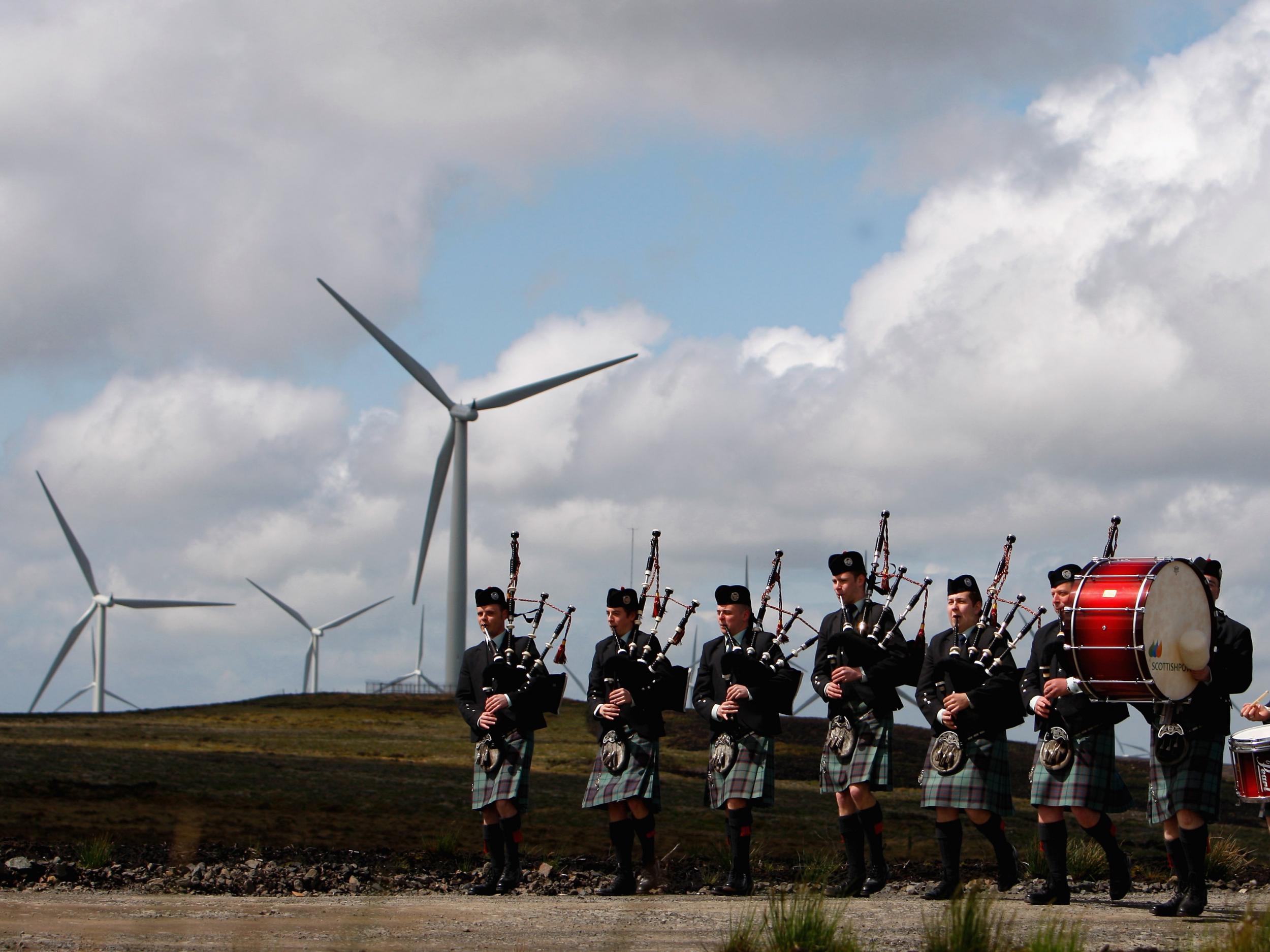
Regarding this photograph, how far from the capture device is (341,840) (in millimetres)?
18672

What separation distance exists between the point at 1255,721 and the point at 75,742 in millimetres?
26541

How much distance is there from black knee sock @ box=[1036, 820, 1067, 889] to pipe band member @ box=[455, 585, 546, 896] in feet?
15.4

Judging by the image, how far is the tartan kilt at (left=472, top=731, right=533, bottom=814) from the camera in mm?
14367

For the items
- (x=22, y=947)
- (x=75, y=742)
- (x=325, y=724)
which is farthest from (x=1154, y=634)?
(x=325, y=724)

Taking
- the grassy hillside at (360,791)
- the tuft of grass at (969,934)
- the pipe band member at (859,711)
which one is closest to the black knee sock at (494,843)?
the pipe band member at (859,711)

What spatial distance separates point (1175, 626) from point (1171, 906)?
2.42 metres

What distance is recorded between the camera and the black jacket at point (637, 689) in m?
14.3

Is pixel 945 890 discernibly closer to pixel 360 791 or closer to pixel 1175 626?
pixel 1175 626

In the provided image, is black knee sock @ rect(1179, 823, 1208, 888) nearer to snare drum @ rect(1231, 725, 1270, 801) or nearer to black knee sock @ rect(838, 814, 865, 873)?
snare drum @ rect(1231, 725, 1270, 801)

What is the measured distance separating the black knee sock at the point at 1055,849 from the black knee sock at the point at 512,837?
4.79 m

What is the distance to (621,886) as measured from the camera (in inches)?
554

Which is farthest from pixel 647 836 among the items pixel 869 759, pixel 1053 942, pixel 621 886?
pixel 1053 942

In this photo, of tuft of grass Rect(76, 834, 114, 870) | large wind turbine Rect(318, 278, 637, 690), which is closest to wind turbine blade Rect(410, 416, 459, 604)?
large wind turbine Rect(318, 278, 637, 690)

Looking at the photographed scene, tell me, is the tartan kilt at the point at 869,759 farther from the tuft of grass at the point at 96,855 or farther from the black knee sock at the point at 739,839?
the tuft of grass at the point at 96,855
